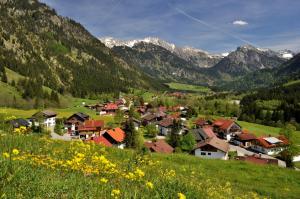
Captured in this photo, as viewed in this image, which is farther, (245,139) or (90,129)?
(245,139)

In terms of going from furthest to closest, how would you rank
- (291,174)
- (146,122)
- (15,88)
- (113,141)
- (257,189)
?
(15,88) → (146,122) → (113,141) → (291,174) → (257,189)

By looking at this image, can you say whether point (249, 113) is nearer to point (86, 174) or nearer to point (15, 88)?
point (15, 88)

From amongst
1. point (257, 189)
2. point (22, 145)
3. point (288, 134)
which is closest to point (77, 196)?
point (22, 145)

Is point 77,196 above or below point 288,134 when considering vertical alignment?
above

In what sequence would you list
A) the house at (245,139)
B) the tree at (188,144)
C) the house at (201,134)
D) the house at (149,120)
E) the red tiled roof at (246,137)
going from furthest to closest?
the house at (149,120) < the house at (245,139) < the red tiled roof at (246,137) < the house at (201,134) < the tree at (188,144)

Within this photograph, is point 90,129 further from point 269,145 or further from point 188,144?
point 269,145

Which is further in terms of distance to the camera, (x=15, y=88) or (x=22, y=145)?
(x=15, y=88)

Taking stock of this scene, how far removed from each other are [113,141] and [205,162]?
58903 mm

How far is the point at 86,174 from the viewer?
8562 millimetres

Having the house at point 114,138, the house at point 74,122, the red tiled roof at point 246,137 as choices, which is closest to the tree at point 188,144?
the house at point 114,138

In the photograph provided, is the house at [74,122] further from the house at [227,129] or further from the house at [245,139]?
the house at [245,139]

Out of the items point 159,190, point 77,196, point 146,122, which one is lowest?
point 146,122

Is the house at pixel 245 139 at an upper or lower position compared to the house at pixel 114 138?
lower

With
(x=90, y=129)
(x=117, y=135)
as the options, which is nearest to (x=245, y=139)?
(x=117, y=135)
